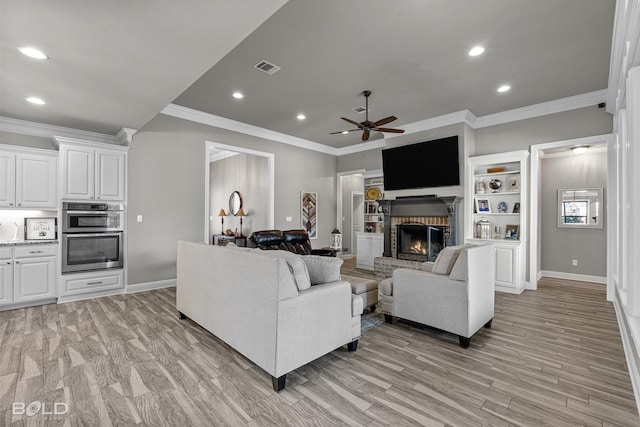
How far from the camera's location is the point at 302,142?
23.6 feet

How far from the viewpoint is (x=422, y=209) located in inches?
230

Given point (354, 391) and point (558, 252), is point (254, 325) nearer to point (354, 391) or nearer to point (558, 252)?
point (354, 391)

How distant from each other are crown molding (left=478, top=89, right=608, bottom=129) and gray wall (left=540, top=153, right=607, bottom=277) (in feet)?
5.06

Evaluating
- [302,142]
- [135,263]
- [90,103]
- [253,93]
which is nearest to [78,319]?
[135,263]

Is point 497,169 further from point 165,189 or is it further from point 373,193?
point 165,189

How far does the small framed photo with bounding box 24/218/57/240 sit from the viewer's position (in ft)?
14.0

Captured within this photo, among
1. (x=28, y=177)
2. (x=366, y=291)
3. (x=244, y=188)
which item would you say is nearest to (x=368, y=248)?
(x=366, y=291)

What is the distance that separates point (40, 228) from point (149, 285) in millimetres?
1687

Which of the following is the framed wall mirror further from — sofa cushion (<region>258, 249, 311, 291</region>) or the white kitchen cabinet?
sofa cushion (<region>258, 249, 311, 291</region>)

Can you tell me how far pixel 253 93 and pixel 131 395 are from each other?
3.93 meters

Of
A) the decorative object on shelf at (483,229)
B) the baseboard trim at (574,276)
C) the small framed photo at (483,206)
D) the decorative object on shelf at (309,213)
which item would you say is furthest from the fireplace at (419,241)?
the baseboard trim at (574,276)

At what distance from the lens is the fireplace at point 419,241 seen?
560 cm

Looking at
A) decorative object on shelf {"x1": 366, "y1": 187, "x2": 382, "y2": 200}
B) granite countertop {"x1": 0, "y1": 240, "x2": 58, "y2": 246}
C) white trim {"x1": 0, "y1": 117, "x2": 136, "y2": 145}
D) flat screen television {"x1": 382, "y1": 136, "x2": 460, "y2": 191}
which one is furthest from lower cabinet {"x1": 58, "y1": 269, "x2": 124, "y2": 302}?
decorative object on shelf {"x1": 366, "y1": 187, "x2": 382, "y2": 200}

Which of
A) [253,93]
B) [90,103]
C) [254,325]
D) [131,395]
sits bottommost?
[131,395]
